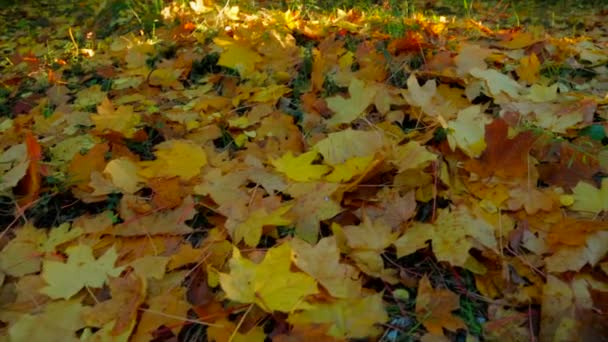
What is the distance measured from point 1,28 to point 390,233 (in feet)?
12.6

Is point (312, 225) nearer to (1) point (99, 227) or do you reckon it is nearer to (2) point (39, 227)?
(1) point (99, 227)

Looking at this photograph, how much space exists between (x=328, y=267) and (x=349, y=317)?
11 centimetres

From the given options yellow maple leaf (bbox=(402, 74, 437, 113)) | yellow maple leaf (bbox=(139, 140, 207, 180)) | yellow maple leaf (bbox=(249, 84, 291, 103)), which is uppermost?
yellow maple leaf (bbox=(402, 74, 437, 113))

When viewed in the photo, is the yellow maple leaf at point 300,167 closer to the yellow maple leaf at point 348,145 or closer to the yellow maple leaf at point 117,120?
the yellow maple leaf at point 348,145

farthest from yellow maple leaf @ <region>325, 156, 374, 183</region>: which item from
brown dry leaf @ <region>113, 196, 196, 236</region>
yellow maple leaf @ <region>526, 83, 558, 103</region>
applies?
yellow maple leaf @ <region>526, 83, 558, 103</region>

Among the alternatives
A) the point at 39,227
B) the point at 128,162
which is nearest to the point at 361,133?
the point at 128,162

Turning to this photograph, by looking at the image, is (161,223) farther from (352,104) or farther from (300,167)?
(352,104)

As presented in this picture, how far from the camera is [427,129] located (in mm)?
1458

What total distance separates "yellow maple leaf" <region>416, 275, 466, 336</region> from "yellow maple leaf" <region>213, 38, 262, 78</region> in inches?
48.1

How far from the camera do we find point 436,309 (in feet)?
3.32

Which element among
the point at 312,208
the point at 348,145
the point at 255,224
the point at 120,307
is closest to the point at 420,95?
the point at 348,145

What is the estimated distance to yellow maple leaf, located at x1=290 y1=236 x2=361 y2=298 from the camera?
1.00m

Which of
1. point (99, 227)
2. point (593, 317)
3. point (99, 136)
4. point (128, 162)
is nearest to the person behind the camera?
point (593, 317)

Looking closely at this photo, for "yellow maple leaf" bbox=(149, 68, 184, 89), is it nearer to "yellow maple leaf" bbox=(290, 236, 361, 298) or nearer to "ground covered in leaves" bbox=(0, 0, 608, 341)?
"ground covered in leaves" bbox=(0, 0, 608, 341)
